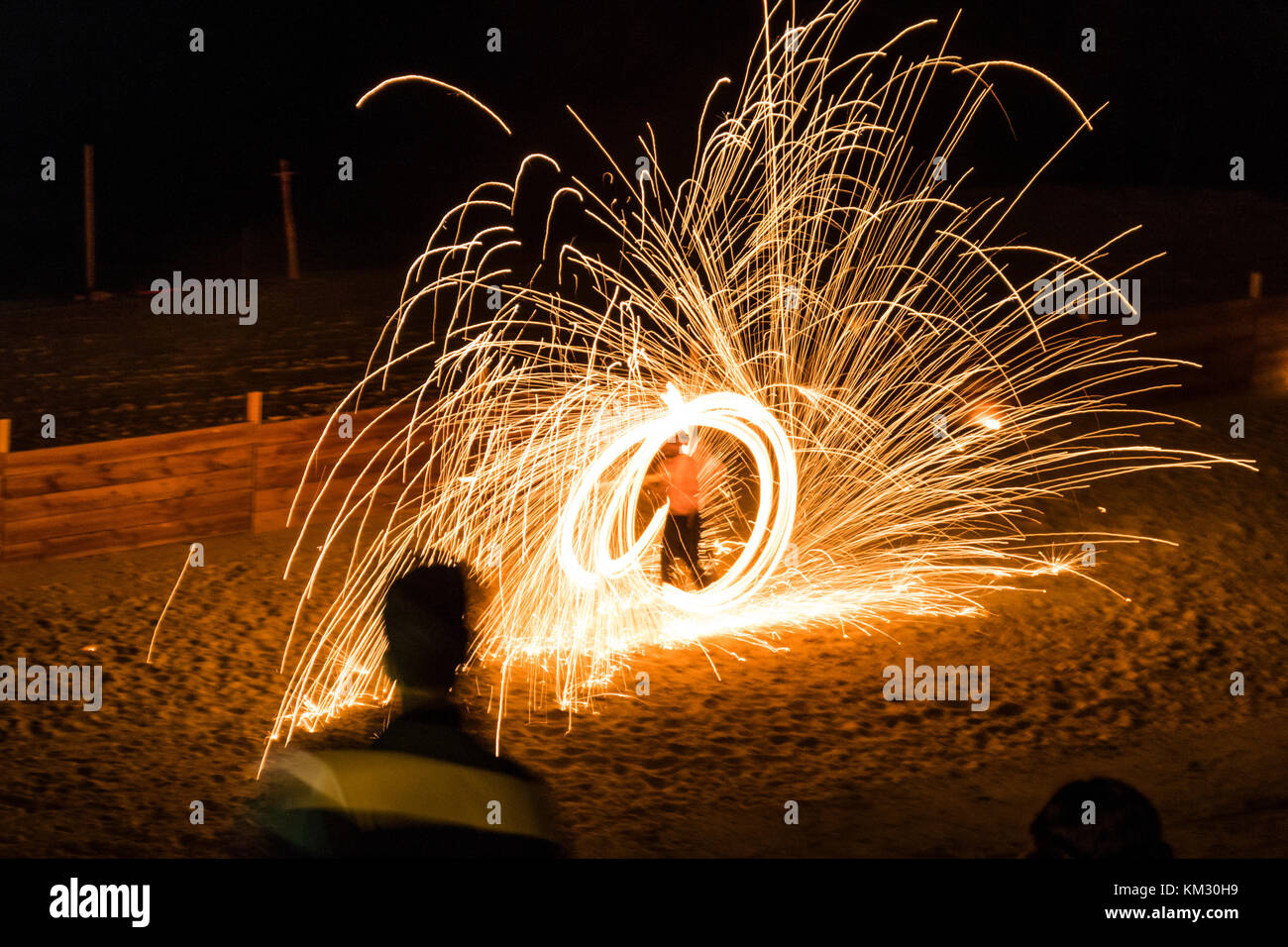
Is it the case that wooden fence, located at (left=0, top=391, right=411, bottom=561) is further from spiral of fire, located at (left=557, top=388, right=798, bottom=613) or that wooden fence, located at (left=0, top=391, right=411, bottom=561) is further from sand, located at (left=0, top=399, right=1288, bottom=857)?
spiral of fire, located at (left=557, top=388, right=798, bottom=613)

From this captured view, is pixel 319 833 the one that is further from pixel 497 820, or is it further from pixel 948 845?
pixel 948 845

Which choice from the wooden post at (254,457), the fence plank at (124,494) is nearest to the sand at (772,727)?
the fence plank at (124,494)

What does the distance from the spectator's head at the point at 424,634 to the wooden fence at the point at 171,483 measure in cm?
779

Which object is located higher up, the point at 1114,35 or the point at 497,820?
the point at 1114,35

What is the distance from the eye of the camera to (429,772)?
3.35 meters

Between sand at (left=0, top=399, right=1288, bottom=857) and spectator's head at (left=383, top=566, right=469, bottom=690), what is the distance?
3.15 metres

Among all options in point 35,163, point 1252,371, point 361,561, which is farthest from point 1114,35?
point 361,561

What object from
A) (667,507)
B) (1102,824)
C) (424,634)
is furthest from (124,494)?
(1102,824)

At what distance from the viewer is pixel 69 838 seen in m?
6.22

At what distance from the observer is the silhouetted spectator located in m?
3.34

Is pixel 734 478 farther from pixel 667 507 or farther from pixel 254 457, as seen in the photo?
pixel 254 457

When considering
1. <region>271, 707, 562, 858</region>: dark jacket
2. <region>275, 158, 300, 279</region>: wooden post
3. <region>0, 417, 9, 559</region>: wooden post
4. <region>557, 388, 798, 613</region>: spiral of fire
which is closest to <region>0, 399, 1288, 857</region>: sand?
<region>0, 417, 9, 559</region>: wooden post

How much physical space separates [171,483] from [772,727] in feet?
18.7

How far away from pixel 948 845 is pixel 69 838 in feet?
13.2
